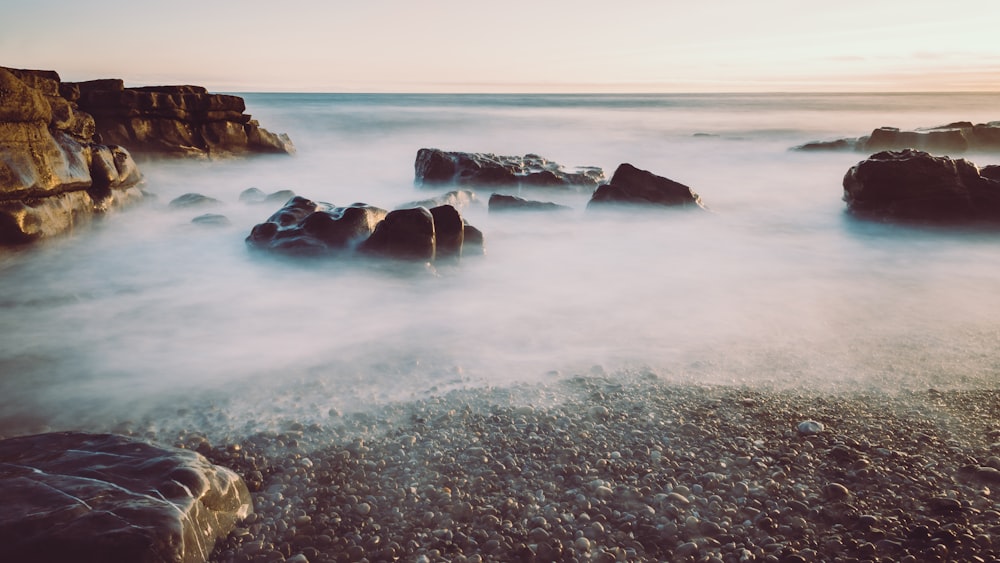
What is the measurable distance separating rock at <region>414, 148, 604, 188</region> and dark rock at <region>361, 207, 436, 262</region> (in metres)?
6.15

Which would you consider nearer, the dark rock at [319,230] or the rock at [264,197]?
the dark rock at [319,230]

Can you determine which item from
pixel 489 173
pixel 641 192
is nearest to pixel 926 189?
pixel 641 192

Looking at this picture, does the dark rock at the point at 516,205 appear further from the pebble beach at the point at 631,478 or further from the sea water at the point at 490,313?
the pebble beach at the point at 631,478

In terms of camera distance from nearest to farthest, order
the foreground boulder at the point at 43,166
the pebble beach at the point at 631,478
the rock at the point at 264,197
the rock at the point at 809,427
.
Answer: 1. the pebble beach at the point at 631,478
2. the rock at the point at 809,427
3. the foreground boulder at the point at 43,166
4. the rock at the point at 264,197

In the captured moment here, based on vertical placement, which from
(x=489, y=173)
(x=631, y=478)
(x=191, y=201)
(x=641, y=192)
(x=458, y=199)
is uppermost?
(x=489, y=173)

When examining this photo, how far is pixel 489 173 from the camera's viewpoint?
43.8ft

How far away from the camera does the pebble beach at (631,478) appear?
2584 mm

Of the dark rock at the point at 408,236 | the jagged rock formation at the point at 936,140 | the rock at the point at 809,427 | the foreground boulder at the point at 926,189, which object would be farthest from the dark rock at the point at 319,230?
the jagged rock formation at the point at 936,140

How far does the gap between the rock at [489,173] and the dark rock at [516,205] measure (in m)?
2.13

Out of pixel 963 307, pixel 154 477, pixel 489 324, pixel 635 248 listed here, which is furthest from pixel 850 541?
pixel 635 248

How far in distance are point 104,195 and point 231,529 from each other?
8898 mm

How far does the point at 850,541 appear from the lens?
2.59 meters

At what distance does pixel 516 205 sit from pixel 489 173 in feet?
8.54

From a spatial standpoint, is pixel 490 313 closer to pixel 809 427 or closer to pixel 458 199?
pixel 809 427
